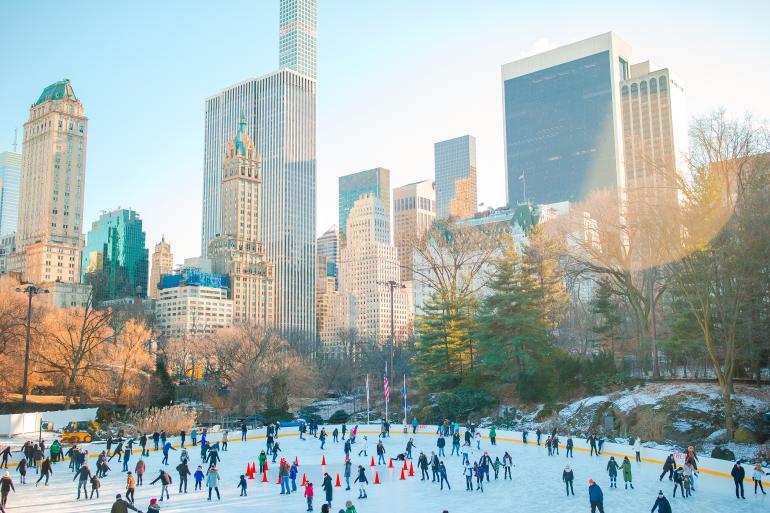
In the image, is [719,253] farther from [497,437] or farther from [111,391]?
[111,391]

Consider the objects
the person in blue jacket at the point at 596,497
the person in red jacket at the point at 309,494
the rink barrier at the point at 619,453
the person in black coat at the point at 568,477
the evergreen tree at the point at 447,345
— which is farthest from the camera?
the evergreen tree at the point at 447,345

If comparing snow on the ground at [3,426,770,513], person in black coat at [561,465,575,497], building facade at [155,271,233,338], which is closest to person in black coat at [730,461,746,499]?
snow on the ground at [3,426,770,513]

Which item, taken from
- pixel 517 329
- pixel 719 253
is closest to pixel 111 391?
pixel 517 329

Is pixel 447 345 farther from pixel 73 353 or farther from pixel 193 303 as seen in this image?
pixel 193 303

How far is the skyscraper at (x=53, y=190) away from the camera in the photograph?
187 m

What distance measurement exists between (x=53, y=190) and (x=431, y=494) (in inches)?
7438

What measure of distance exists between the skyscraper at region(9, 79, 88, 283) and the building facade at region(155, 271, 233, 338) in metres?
25.1

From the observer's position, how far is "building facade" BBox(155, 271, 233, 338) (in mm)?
189125

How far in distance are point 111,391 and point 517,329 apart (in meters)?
37.8

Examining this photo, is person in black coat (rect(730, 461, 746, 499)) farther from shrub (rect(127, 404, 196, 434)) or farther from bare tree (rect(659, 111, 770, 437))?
shrub (rect(127, 404, 196, 434))

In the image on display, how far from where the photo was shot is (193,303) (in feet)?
625

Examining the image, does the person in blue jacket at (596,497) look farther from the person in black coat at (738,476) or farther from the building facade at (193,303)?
the building facade at (193,303)

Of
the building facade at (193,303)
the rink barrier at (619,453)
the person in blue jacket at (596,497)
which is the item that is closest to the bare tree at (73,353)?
the rink barrier at (619,453)

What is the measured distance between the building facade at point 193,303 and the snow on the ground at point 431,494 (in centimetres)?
15946
